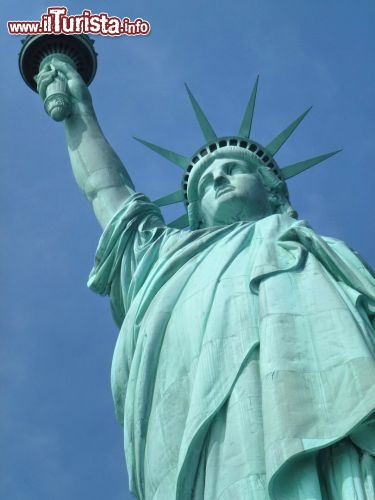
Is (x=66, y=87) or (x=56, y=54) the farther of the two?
(x=56, y=54)

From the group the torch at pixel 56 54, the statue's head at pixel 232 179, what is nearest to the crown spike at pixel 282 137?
the statue's head at pixel 232 179

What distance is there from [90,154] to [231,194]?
1.47 metres

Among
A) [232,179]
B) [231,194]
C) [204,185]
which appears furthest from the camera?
[204,185]

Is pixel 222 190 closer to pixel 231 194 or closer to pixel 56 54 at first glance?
pixel 231 194

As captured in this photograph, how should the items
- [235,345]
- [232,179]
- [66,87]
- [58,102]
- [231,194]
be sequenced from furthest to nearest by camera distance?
[66,87] → [58,102] → [232,179] → [231,194] → [235,345]

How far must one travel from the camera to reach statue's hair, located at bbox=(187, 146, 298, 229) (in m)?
12.0

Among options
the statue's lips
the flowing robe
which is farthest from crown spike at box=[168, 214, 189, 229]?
the flowing robe

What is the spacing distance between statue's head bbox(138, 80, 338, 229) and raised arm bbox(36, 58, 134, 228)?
2.08ft

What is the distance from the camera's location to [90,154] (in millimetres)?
12109

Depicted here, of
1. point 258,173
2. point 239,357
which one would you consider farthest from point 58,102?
point 239,357

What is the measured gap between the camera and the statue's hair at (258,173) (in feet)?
39.4

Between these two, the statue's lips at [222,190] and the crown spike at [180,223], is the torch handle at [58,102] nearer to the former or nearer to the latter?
the crown spike at [180,223]

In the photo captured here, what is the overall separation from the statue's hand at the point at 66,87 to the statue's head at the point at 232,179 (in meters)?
0.79

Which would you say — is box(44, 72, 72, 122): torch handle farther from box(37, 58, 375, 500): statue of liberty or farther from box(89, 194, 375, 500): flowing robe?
box(89, 194, 375, 500): flowing robe
